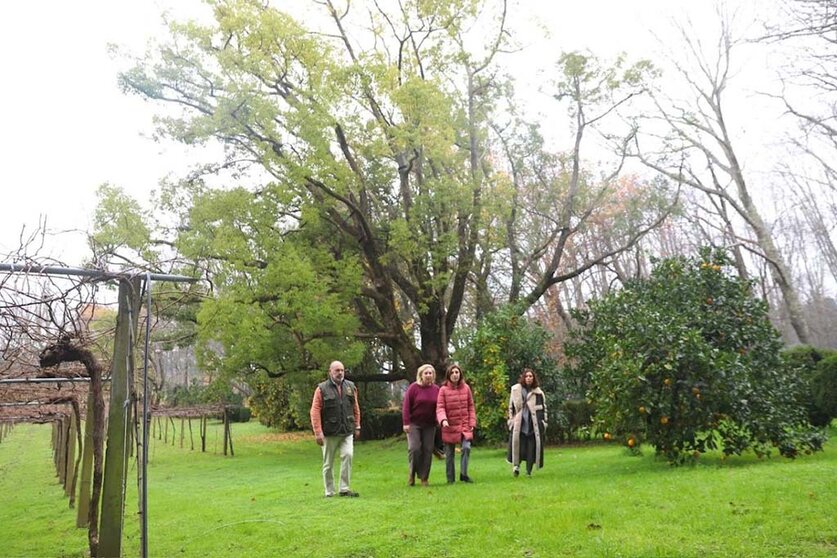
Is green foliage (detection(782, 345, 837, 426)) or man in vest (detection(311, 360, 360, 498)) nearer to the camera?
man in vest (detection(311, 360, 360, 498))

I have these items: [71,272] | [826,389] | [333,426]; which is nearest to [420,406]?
[333,426]

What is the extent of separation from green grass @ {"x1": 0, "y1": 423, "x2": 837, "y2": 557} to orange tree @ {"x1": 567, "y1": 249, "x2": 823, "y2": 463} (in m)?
0.39

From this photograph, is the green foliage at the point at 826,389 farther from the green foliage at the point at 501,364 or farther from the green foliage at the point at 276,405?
the green foliage at the point at 276,405

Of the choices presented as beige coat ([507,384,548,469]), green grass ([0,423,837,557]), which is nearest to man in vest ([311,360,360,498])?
green grass ([0,423,837,557])

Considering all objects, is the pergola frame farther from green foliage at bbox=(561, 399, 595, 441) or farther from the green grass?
green foliage at bbox=(561, 399, 595, 441)

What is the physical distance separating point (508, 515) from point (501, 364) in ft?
27.2

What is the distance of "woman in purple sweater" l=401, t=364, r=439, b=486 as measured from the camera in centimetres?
913

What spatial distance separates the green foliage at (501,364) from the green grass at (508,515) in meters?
2.95

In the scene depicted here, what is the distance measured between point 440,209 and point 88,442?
10868 millimetres

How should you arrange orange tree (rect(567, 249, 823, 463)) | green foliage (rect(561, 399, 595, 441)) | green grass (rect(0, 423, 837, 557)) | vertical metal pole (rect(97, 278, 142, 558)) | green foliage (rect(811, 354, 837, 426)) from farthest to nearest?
green foliage (rect(561, 399, 595, 441)), green foliage (rect(811, 354, 837, 426)), orange tree (rect(567, 249, 823, 463)), green grass (rect(0, 423, 837, 557)), vertical metal pole (rect(97, 278, 142, 558))

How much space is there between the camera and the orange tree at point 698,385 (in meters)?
8.93

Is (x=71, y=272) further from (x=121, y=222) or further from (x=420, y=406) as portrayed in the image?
(x=121, y=222)

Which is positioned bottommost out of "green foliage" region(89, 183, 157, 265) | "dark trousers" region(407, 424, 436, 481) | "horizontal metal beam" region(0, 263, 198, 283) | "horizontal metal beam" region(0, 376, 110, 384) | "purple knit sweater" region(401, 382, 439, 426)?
"dark trousers" region(407, 424, 436, 481)

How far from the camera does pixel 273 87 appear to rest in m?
16.9
